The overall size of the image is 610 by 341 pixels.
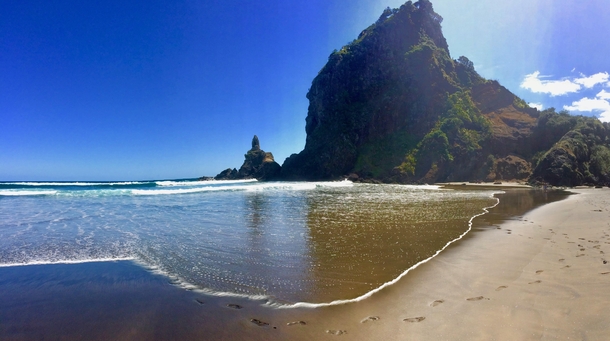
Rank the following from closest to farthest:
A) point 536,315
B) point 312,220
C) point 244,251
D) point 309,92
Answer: point 536,315 → point 244,251 → point 312,220 → point 309,92

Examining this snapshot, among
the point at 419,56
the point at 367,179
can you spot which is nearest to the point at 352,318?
the point at 367,179

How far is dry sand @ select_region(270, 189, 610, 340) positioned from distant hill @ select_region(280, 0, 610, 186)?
146ft

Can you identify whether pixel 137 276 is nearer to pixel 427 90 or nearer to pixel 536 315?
pixel 536 315

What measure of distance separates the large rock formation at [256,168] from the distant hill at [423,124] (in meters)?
5.04

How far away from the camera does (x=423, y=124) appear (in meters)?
65.2

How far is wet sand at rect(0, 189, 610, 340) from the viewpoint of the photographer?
345 centimetres

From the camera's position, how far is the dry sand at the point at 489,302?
3.37 meters

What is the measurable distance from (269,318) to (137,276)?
3393 mm

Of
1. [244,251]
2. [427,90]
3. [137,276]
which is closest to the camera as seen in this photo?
[137,276]

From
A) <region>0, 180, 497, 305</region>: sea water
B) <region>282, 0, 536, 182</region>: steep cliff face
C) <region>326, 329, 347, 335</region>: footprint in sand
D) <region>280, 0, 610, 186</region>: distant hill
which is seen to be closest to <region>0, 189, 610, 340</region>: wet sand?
<region>326, 329, 347, 335</region>: footprint in sand

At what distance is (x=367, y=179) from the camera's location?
60.3m

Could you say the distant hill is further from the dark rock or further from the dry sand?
the dry sand

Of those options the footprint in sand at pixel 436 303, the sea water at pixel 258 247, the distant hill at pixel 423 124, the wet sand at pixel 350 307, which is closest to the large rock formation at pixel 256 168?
the distant hill at pixel 423 124

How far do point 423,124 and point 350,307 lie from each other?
6833 cm
